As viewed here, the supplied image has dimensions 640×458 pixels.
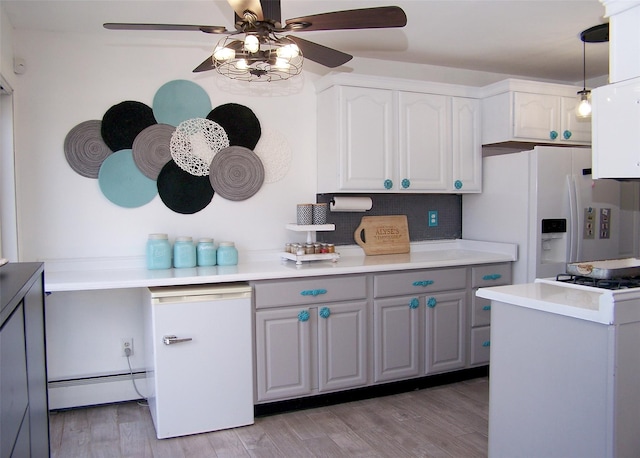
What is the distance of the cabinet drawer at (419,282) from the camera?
3311 mm

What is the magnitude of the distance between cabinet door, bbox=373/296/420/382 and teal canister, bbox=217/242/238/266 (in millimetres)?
944

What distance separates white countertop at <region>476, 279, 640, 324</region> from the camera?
5.79ft

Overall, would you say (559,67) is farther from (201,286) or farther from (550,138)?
(201,286)

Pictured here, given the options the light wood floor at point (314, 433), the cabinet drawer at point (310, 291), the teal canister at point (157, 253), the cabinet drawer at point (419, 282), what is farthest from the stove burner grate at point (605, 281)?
the teal canister at point (157, 253)

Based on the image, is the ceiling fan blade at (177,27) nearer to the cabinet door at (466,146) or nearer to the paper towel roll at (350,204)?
the paper towel roll at (350,204)

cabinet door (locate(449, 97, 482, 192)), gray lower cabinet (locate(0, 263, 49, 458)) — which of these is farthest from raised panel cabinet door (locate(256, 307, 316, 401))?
cabinet door (locate(449, 97, 482, 192))

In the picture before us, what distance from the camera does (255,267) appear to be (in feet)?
10.5

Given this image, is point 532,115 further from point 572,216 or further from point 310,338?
point 310,338

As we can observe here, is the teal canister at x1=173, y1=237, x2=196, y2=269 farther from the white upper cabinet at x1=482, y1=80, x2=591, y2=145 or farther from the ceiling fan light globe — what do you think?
the white upper cabinet at x1=482, y1=80, x2=591, y2=145

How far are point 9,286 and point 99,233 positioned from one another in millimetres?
1948

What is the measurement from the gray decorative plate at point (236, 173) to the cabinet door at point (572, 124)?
234cm

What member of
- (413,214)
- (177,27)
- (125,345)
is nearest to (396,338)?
(413,214)

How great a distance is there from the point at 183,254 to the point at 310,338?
93 centimetres

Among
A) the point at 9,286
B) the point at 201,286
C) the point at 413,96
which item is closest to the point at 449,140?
the point at 413,96
